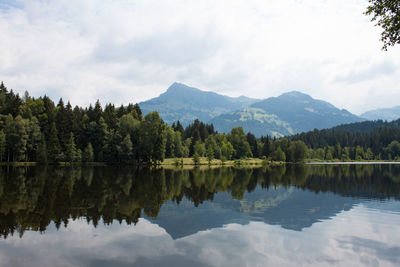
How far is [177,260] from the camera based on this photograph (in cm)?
1633

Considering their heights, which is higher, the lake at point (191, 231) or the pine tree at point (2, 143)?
the pine tree at point (2, 143)

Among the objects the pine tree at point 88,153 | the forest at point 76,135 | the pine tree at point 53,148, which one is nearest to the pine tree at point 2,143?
the forest at point 76,135

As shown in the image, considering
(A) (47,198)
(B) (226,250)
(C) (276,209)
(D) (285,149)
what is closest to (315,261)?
(B) (226,250)

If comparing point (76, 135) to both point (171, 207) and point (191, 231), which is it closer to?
point (171, 207)

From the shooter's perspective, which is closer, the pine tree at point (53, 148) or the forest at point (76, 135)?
the forest at point (76, 135)

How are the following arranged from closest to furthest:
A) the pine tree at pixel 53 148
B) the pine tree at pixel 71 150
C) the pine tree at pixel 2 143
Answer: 1. the pine tree at pixel 2 143
2. the pine tree at pixel 53 148
3. the pine tree at pixel 71 150

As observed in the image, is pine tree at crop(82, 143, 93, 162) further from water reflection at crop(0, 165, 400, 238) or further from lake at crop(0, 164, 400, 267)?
lake at crop(0, 164, 400, 267)

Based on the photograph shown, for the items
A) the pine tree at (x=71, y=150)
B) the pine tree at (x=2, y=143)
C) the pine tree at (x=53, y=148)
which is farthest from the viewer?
the pine tree at (x=71, y=150)

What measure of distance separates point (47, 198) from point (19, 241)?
16451mm

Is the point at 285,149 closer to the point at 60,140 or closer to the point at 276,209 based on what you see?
the point at 60,140

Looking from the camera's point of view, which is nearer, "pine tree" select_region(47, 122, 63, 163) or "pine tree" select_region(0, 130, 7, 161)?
"pine tree" select_region(0, 130, 7, 161)

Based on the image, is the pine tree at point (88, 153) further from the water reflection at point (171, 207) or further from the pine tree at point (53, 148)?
the water reflection at point (171, 207)

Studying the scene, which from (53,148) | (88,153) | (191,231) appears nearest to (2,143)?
(53,148)

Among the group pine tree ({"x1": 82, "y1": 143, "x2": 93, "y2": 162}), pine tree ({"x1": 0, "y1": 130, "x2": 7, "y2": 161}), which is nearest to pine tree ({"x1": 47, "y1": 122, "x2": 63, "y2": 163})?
pine tree ({"x1": 82, "y1": 143, "x2": 93, "y2": 162})
